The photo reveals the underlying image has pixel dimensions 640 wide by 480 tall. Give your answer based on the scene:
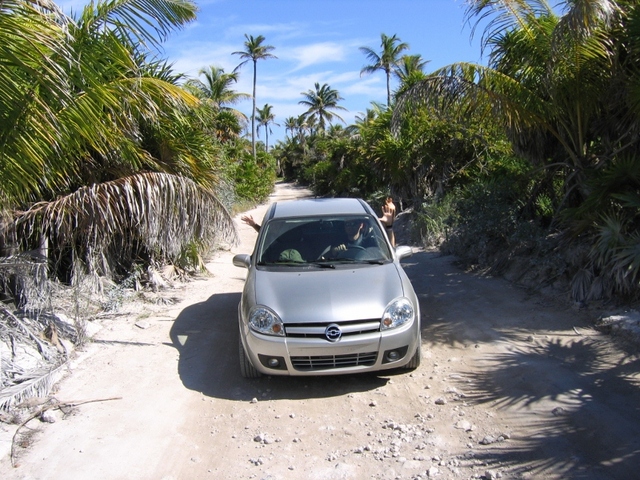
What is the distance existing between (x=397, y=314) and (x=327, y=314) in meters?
0.68

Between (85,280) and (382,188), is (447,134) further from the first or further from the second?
(85,280)

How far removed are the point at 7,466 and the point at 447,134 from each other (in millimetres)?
14963

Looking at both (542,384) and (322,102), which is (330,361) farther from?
(322,102)

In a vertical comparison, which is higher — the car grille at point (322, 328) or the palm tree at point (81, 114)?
the palm tree at point (81, 114)

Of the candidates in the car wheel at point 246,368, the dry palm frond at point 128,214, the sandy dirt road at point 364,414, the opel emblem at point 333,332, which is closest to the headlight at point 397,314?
the opel emblem at point 333,332

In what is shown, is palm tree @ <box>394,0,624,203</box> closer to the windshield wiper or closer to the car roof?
the car roof

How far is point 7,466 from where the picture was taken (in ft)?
13.7

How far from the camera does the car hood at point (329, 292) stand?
203 inches

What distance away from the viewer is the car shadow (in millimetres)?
5414

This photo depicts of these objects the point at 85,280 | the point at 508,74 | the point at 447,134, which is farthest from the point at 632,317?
the point at 447,134

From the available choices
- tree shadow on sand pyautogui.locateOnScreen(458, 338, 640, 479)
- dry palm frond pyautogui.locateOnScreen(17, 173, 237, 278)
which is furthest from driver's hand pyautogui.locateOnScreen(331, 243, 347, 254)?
dry palm frond pyautogui.locateOnScreen(17, 173, 237, 278)

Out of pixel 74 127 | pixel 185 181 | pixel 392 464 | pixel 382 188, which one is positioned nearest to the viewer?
pixel 392 464

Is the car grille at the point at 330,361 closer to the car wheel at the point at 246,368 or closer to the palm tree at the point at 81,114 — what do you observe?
the car wheel at the point at 246,368

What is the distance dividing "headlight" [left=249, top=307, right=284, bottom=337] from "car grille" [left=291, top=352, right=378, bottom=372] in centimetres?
30
